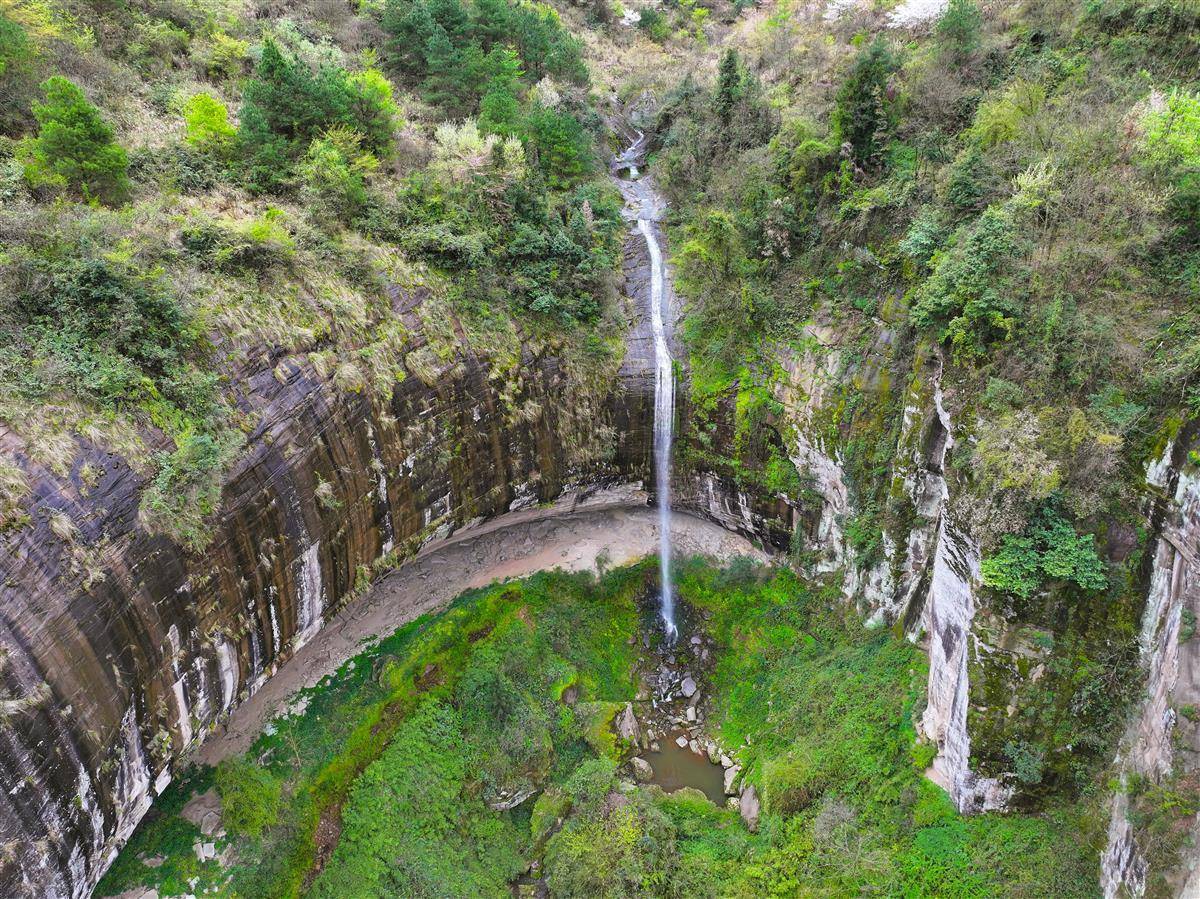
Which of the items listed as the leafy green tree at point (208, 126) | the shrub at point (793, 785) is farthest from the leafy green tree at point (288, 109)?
the shrub at point (793, 785)

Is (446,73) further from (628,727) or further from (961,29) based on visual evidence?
(628,727)

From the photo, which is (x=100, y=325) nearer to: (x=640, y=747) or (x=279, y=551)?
(x=279, y=551)

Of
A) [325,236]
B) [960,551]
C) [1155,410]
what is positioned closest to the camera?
[1155,410]

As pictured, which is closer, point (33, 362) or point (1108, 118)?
point (33, 362)

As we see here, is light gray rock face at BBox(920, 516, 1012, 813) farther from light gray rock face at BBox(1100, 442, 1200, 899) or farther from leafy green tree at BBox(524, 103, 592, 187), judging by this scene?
leafy green tree at BBox(524, 103, 592, 187)

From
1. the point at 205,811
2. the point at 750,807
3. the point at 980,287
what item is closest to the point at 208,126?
the point at 205,811

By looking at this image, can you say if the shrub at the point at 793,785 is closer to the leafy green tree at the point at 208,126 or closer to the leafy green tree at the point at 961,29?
the leafy green tree at the point at 961,29

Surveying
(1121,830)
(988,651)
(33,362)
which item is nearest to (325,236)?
(33,362)
